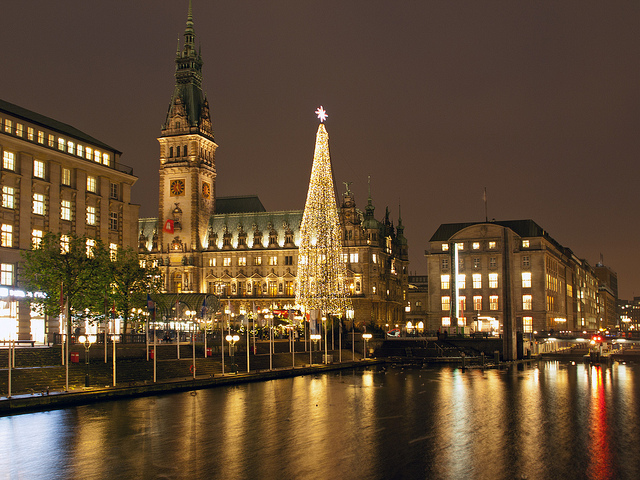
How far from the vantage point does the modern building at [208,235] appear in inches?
6875

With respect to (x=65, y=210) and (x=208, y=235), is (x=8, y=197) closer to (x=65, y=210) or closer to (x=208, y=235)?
(x=65, y=210)

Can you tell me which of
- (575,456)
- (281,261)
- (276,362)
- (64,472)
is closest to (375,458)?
(575,456)

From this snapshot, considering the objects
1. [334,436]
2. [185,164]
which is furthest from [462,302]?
[334,436]

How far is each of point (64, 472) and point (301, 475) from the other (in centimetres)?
870

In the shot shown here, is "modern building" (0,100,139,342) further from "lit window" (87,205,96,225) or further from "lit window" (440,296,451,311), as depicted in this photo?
"lit window" (440,296,451,311)

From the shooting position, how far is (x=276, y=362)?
84.4 m

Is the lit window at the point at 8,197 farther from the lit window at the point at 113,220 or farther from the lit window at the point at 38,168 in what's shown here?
the lit window at the point at 113,220

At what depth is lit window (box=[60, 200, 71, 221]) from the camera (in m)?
94.0

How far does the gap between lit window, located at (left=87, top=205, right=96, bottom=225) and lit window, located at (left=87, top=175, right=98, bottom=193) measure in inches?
94.1

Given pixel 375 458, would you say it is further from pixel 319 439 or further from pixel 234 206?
pixel 234 206

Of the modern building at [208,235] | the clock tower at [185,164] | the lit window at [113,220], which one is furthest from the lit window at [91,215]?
the clock tower at [185,164]

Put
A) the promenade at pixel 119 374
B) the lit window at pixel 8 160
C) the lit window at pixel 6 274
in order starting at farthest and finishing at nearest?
the lit window at pixel 8 160 → the lit window at pixel 6 274 → the promenade at pixel 119 374

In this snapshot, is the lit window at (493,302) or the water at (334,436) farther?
the lit window at (493,302)

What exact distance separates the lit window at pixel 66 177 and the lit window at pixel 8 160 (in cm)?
796
